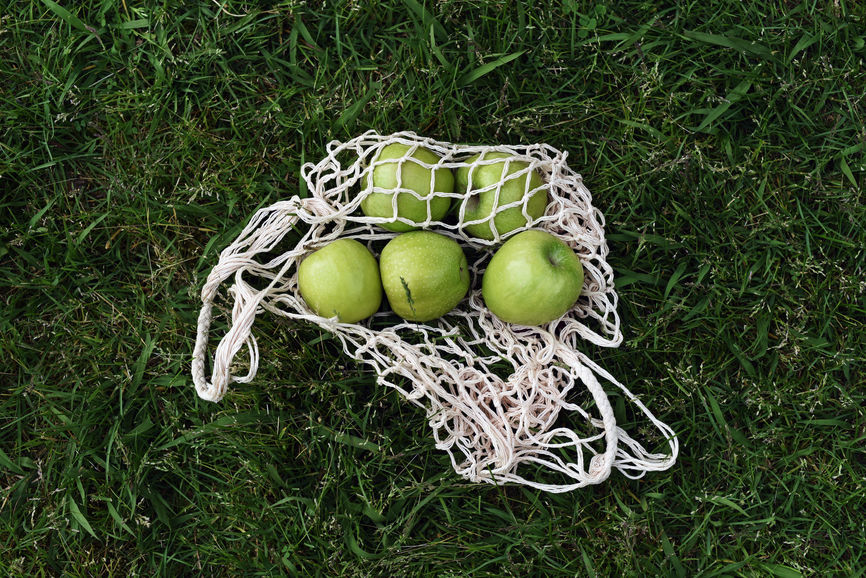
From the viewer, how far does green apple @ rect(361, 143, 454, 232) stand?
2.23m

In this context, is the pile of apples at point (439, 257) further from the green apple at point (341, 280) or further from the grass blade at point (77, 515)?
the grass blade at point (77, 515)

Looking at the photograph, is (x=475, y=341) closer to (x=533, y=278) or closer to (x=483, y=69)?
(x=533, y=278)

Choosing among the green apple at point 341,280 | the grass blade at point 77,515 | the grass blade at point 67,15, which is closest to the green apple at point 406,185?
the green apple at point 341,280

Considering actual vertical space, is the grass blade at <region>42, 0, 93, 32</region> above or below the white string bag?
above

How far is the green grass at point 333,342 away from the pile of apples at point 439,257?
0.96 ft

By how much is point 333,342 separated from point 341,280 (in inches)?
13.9

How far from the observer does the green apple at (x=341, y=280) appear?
7.21 ft

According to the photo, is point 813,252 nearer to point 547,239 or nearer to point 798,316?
point 798,316

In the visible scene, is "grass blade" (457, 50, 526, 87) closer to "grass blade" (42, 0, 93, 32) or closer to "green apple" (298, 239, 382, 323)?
"green apple" (298, 239, 382, 323)

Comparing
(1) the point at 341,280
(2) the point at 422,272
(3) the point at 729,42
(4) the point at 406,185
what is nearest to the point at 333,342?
(1) the point at 341,280

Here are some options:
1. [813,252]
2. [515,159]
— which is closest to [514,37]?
[515,159]

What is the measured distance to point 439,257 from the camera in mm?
2205

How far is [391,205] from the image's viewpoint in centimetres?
224

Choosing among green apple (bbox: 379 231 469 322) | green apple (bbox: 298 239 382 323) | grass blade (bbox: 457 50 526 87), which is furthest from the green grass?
green apple (bbox: 379 231 469 322)
